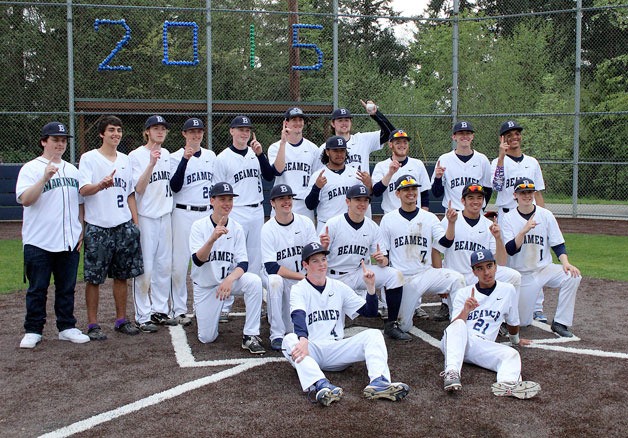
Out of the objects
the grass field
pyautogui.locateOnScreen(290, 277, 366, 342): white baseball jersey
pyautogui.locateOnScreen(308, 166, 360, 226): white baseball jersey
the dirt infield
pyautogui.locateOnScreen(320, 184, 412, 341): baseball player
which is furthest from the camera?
the grass field

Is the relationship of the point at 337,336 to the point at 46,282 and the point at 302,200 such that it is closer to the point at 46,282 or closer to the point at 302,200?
the point at 302,200

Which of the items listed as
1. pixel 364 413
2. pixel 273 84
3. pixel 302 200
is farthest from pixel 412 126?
pixel 364 413

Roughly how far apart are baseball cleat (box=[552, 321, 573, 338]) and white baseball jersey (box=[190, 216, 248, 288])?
309 centimetres

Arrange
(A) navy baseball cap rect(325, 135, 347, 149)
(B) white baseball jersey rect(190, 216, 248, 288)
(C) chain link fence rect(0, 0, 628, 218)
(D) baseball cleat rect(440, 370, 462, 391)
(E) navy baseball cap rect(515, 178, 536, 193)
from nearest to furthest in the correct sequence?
(D) baseball cleat rect(440, 370, 462, 391) < (B) white baseball jersey rect(190, 216, 248, 288) < (E) navy baseball cap rect(515, 178, 536, 193) < (A) navy baseball cap rect(325, 135, 347, 149) < (C) chain link fence rect(0, 0, 628, 218)

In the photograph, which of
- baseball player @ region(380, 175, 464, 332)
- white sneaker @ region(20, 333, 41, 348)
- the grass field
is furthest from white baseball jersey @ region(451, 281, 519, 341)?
the grass field

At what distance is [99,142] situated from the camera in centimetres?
1833

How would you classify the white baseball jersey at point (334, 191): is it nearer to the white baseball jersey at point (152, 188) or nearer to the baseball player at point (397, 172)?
the baseball player at point (397, 172)

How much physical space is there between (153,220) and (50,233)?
1.10 meters

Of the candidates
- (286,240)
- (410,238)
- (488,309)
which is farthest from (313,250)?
(410,238)

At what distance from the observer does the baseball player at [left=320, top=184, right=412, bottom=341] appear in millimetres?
6406

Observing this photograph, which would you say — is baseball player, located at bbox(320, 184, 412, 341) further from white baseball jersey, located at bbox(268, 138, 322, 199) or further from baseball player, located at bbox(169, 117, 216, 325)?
baseball player, located at bbox(169, 117, 216, 325)

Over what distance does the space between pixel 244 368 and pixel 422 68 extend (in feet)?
101

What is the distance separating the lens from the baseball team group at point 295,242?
557 centimetres

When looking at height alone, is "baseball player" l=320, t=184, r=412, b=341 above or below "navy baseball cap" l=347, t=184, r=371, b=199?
below
